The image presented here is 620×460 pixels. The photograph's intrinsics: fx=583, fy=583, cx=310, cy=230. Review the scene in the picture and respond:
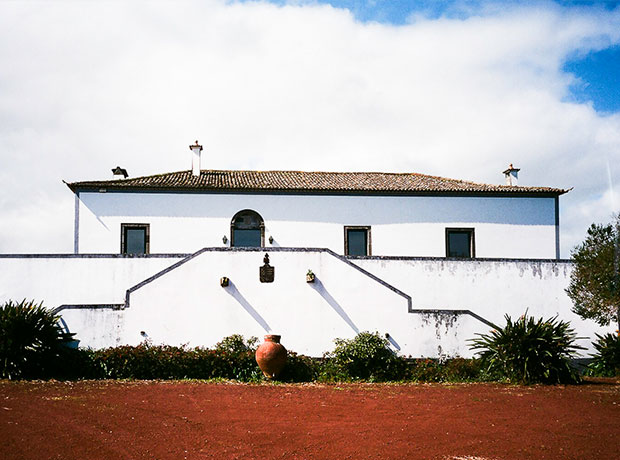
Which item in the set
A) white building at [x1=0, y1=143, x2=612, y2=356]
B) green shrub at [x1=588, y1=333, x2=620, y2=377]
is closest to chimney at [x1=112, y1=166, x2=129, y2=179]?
white building at [x1=0, y1=143, x2=612, y2=356]

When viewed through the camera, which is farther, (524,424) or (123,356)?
(123,356)

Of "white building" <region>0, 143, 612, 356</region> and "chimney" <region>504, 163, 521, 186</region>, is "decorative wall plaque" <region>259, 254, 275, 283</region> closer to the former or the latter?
"white building" <region>0, 143, 612, 356</region>

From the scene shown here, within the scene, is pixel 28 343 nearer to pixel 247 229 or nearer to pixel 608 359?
pixel 247 229

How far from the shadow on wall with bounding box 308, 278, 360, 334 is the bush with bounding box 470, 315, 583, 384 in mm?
3890

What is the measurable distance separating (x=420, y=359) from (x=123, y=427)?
9.13m

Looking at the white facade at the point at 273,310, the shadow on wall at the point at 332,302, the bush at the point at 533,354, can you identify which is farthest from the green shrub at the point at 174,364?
the bush at the point at 533,354

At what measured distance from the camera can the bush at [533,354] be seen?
13453 mm

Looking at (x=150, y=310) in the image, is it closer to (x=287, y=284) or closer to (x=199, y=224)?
(x=287, y=284)

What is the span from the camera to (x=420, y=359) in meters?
15.7

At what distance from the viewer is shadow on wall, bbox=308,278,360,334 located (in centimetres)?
1620

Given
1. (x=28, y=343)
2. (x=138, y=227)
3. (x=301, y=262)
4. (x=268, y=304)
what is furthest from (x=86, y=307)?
(x=138, y=227)

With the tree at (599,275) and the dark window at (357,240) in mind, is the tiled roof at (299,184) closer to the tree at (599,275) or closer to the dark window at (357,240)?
the dark window at (357,240)

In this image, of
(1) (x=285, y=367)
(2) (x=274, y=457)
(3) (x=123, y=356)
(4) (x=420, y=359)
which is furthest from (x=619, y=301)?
(3) (x=123, y=356)

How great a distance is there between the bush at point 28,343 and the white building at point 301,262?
1122mm
